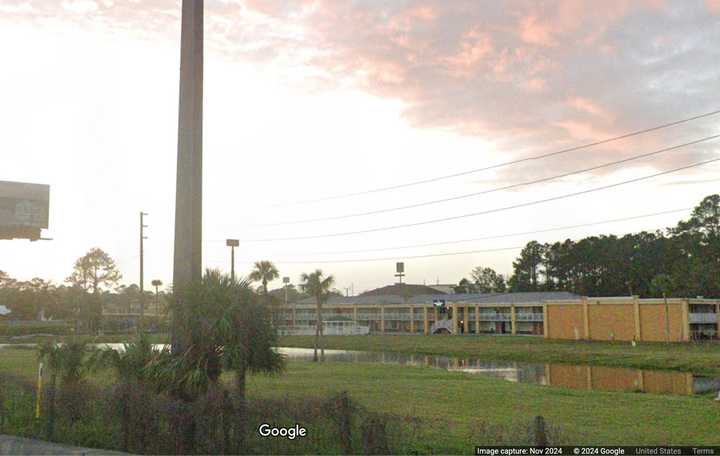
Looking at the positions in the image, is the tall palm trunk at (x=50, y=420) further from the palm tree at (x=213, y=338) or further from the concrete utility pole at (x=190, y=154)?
the concrete utility pole at (x=190, y=154)

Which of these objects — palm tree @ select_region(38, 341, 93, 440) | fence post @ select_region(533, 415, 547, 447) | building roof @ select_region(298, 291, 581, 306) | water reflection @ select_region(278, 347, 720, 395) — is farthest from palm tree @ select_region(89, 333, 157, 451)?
building roof @ select_region(298, 291, 581, 306)

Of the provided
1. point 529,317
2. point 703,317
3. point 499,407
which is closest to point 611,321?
point 703,317

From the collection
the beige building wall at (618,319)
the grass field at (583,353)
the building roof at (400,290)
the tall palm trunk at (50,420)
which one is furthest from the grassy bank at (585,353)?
the building roof at (400,290)

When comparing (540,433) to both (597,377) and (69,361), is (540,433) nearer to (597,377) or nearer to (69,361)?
(69,361)

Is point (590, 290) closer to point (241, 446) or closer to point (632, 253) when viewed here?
point (632, 253)

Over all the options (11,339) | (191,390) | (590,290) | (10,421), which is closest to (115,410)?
(191,390)

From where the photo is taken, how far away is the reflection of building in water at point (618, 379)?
36.4 meters

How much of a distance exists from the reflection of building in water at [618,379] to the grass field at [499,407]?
18.2 ft

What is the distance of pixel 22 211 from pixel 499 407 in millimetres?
45763

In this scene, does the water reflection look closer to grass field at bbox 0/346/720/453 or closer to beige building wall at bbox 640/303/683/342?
grass field at bbox 0/346/720/453

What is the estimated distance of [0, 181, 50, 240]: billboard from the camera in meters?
54.8

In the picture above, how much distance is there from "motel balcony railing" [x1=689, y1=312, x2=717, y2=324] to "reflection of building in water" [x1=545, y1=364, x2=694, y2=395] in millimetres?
35147

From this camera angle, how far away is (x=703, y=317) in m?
83.8

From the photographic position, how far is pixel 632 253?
462 feet
